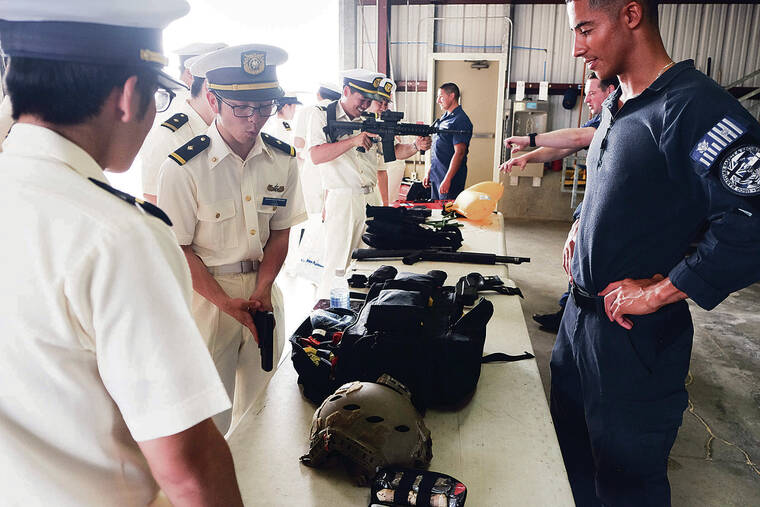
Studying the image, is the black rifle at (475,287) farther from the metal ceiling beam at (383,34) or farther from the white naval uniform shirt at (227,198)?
the metal ceiling beam at (383,34)

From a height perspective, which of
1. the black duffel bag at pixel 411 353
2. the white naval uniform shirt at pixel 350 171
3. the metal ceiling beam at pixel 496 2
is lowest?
the black duffel bag at pixel 411 353

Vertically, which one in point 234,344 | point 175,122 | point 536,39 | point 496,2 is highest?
point 496,2

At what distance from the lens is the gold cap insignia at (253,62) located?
1.88m

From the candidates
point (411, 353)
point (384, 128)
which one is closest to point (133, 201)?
point (411, 353)

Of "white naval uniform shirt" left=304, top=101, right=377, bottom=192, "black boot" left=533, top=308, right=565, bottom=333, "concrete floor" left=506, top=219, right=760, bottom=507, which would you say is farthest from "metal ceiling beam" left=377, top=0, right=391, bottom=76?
"black boot" left=533, top=308, right=565, bottom=333

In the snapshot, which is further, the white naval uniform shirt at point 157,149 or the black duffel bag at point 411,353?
the white naval uniform shirt at point 157,149

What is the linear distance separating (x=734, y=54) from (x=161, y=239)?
400 inches

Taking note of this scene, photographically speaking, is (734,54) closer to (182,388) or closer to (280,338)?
(280,338)

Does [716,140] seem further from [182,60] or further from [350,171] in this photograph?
[182,60]

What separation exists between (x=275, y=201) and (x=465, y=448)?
129 cm

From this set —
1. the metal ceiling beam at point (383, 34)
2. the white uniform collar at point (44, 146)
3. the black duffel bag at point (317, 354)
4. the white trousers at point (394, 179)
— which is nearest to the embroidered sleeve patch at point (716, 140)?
the black duffel bag at point (317, 354)

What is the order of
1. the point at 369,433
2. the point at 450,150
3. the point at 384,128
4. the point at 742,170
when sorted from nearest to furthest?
the point at 369,433, the point at 742,170, the point at 384,128, the point at 450,150

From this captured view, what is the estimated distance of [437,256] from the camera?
2.94 meters

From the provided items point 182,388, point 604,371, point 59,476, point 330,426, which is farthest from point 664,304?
point 59,476
